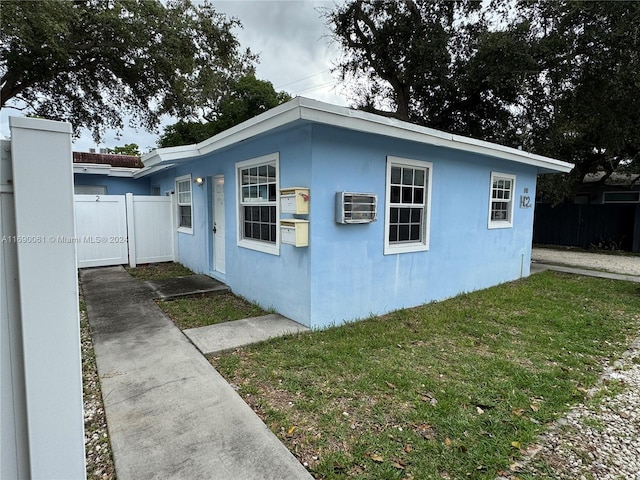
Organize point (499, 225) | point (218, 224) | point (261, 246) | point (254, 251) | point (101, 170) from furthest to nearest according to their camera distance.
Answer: point (101, 170) → point (499, 225) → point (218, 224) → point (254, 251) → point (261, 246)

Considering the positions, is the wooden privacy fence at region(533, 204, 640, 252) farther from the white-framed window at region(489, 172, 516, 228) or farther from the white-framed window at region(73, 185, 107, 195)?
the white-framed window at region(73, 185, 107, 195)

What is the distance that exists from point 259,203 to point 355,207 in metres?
1.70

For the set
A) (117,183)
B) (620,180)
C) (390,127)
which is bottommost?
(117,183)

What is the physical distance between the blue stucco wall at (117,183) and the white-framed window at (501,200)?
11.1 meters

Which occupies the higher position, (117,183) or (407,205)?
(117,183)

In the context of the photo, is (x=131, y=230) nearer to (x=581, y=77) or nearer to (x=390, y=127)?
(x=390, y=127)

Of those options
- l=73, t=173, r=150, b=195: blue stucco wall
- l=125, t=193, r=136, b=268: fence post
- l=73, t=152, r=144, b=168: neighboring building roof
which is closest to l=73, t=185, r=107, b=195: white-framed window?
l=73, t=173, r=150, b=195: blue stucco wall

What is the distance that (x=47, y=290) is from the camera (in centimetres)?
130

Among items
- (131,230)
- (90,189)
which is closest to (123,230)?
(131,230)

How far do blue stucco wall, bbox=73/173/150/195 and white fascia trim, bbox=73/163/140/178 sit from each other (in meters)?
0.37

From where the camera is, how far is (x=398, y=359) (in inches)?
147

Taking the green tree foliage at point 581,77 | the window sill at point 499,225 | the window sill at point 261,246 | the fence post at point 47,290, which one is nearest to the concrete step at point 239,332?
the window sill at point 261,246

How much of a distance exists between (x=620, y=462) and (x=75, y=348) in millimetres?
3357

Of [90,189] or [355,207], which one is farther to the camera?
[90,189]
